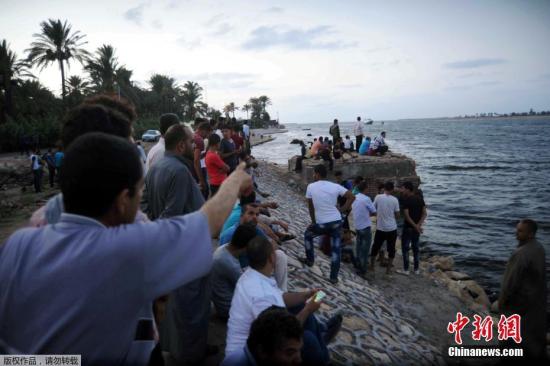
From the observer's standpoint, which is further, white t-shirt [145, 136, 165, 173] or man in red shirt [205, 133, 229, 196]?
man in red shirt [205, 133, 229, 196]

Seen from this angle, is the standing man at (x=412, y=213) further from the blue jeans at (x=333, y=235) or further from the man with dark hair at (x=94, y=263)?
the man with dark hair at (x=94, y=263)

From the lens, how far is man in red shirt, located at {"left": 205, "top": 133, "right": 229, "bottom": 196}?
666 cm

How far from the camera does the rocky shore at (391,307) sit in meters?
4.91

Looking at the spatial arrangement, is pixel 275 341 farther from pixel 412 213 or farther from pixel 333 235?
pixel 412 213

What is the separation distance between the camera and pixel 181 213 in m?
3.10

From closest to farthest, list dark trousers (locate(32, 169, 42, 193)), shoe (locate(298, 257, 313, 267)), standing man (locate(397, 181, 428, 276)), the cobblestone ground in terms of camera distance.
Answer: the cobblestone ground
shoe (locate(298, 257, 313, 267))
standing man (locate(397, 181, 428, 276))
dark trousers (locate(32, 169, 42, 193))

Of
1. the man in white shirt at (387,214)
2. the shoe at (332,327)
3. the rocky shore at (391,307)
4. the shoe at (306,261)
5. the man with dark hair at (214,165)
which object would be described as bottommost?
the rocky shore at (391,307)

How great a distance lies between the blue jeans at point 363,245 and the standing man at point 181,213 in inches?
211

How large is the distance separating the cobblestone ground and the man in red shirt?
2161 mm

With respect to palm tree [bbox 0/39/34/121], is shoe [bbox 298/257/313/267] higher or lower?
lower

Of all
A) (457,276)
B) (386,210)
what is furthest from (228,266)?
(457,276)

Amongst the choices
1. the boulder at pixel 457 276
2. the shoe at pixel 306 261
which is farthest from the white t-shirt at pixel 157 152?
the boulder at pixel 457 276

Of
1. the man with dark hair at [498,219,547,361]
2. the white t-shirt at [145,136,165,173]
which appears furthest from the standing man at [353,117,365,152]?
the white t-shirt at [145,136,165,173]

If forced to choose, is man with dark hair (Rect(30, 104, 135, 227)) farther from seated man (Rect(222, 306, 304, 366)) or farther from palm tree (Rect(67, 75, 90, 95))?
palm tree (Rect(67, 75, 90, 95))
